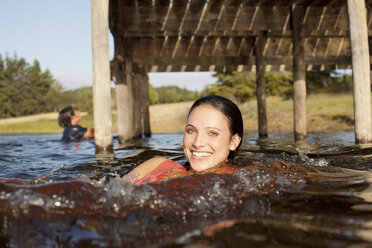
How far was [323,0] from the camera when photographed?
331 inches

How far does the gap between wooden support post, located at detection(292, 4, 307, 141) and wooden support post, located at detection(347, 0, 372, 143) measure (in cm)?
224

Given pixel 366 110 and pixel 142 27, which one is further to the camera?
pixel 142 27

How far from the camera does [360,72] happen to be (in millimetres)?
5957

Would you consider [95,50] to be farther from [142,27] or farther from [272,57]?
[272,57]

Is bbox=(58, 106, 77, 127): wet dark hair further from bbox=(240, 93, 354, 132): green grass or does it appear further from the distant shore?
bbox=(240, 93, 354, 132): green grass

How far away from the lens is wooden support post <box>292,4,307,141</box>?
8.33 m

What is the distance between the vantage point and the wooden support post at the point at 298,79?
8.33 m

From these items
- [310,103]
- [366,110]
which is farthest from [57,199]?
[310,103]

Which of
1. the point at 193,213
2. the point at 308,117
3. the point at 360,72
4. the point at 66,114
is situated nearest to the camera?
the point at 193,213

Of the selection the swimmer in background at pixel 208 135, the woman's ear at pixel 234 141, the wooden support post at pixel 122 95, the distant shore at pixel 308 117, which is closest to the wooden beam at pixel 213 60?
the wooden support post at pixel 122 95

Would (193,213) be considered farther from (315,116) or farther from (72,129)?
(315,116)

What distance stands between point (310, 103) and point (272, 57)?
36.7ft

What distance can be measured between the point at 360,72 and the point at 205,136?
413 cm

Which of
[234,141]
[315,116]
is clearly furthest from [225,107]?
[315,116]
